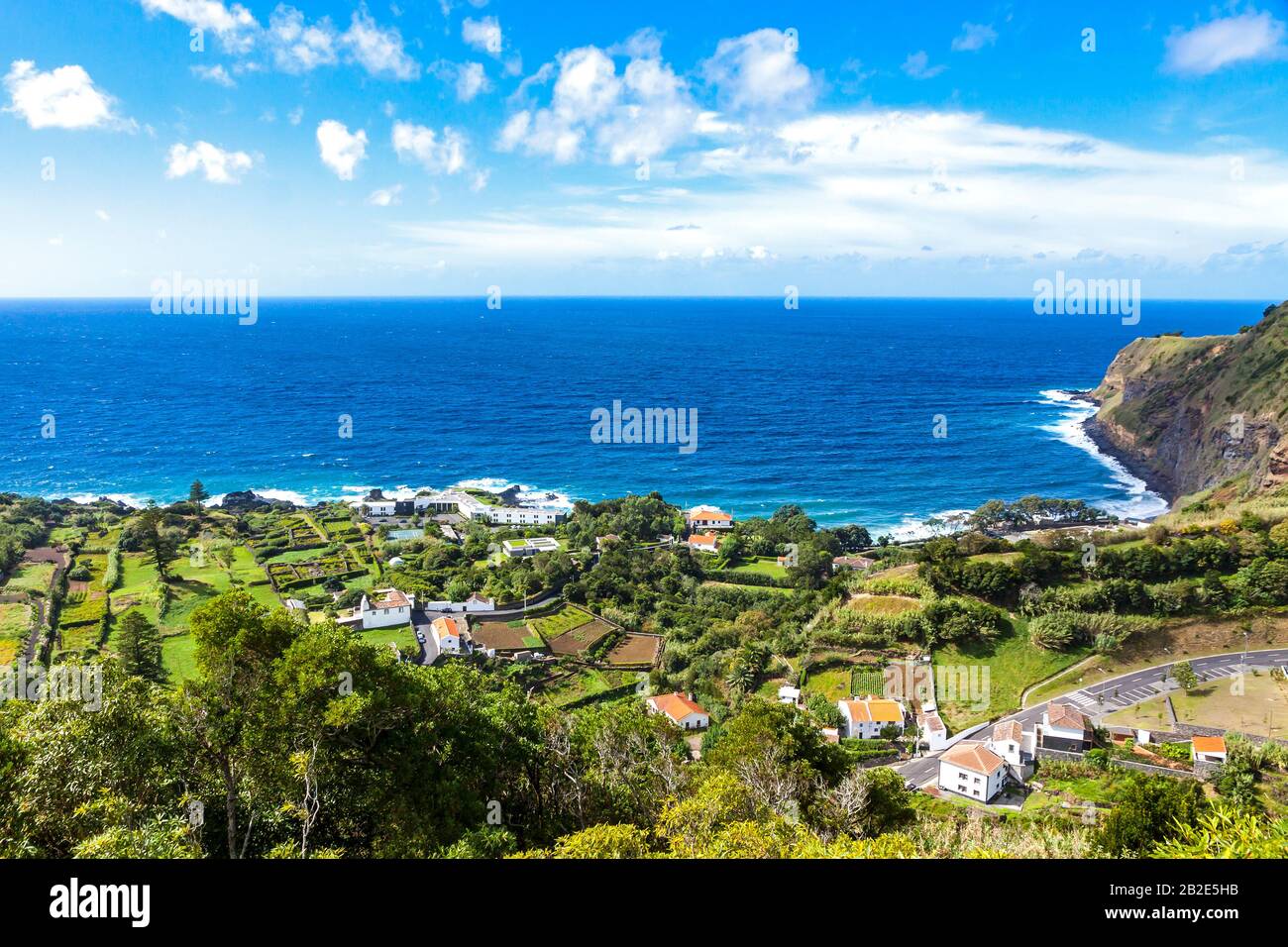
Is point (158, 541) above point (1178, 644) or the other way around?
above

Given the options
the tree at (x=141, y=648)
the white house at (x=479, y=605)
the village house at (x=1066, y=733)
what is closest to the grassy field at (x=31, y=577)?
the tree at (x=141, y=648)

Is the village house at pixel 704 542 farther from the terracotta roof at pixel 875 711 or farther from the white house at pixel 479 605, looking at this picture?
the terracotta roof at pixel 875 711

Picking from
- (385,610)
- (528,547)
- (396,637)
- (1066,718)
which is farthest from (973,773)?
(528,547)

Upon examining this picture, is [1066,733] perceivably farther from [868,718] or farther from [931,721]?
[868,718]

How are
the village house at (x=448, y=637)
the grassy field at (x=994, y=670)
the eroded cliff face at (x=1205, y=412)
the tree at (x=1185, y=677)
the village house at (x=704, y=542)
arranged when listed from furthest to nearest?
1. the eroded cliff face at (x=1205, y=412)
2. the village house at (x=704, y=542)
3. the village house at (x=448, y=637)
4. the grassy field at (x=994, y=670)
5. the tree at (x=1185, y=677)

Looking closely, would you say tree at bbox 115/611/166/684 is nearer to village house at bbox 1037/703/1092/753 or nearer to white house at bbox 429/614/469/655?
white house at bbox 429/614/469/655
